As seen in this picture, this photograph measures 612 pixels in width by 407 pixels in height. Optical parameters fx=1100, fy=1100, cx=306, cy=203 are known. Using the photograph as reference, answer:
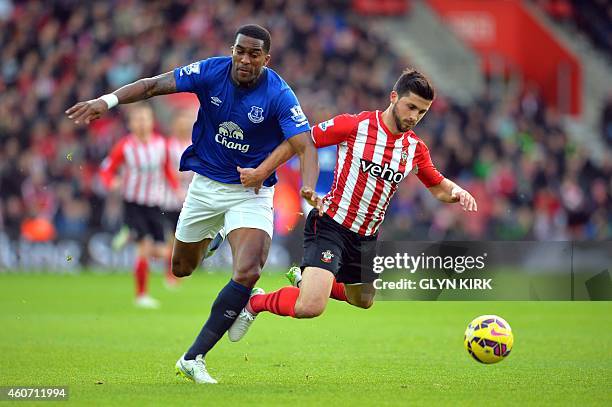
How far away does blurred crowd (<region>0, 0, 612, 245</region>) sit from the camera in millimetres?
20750

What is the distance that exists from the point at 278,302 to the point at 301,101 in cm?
1488

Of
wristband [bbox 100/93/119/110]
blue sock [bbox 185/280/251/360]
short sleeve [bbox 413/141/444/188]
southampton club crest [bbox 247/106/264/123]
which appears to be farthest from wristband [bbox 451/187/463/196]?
wristband [bbox 100/93/119/110]

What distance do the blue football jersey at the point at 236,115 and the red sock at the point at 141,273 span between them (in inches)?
244

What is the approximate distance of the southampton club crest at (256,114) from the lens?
789 centimetres

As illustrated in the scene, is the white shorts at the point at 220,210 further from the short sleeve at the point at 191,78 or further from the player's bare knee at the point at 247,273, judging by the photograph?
the short sleeve at the point at 191,78

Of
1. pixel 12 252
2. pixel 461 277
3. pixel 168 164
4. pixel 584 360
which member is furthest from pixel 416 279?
pixel 12 252

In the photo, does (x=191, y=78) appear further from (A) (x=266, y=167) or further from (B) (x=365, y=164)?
(B) (x=365, y=164)

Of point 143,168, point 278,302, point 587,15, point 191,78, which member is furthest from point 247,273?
point 587,15

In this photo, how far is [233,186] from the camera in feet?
26.8

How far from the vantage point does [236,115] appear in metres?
7.93

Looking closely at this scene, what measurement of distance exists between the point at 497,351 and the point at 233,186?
7.48 feet

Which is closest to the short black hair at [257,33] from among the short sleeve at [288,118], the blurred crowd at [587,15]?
the short sleeve at [288,118]

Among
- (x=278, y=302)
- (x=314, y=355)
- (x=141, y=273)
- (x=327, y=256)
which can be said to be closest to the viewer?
(x=278, y=302)

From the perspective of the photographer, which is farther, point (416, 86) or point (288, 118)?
point (416, 86)
